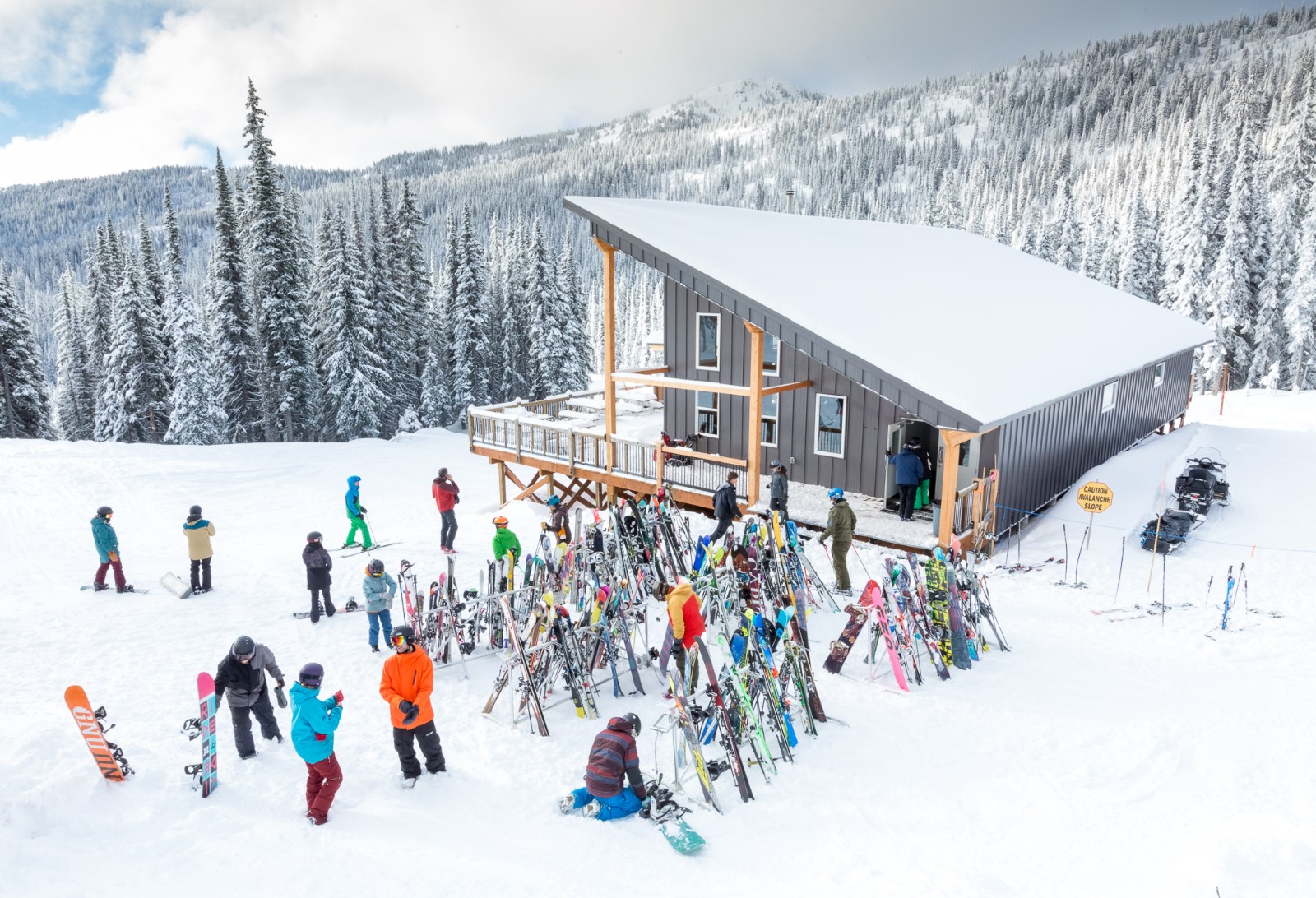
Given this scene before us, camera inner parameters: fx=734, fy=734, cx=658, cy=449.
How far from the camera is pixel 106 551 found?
11.8m

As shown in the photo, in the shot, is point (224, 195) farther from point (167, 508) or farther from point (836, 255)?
point (836, 255)

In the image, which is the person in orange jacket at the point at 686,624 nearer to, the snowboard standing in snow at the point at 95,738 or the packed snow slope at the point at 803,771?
the packed snow slope at the point at 803,771

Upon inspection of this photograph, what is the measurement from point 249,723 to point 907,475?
35.6 ft

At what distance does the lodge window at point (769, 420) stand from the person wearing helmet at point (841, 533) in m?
5.45

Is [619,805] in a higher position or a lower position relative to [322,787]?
lower

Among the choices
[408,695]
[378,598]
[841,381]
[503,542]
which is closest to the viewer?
[408,695]

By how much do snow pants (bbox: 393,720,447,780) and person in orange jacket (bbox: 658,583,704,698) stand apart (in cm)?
262

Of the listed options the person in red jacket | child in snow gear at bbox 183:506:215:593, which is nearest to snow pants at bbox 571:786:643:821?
the person in red jacket

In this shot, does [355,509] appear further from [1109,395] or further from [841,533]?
[1109,395]

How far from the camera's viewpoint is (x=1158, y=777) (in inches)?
261

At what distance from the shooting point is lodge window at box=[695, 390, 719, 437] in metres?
17.7

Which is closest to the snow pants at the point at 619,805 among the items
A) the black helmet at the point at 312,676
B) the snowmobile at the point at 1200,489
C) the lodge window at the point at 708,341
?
the black helmet at the point at 312,676

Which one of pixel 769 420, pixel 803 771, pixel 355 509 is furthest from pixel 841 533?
pixel 355 509

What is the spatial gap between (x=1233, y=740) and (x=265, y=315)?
36.6 metres
